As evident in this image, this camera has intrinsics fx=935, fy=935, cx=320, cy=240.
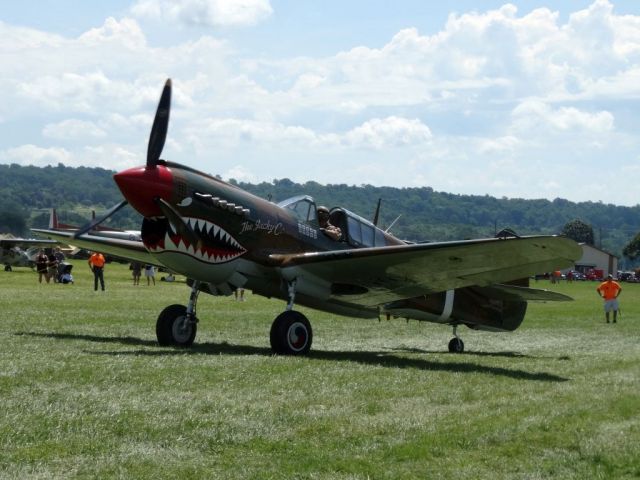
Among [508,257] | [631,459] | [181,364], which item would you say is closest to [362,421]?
[631,459]

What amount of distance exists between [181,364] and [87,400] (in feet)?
10.4

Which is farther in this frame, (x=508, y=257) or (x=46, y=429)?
(x=508, y=257)

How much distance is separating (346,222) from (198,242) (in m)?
3.27

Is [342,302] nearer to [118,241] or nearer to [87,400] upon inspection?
[118,241]

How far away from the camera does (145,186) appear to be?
500 inches

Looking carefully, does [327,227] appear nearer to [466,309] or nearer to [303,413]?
[466,309]

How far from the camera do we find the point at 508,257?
12.9 m

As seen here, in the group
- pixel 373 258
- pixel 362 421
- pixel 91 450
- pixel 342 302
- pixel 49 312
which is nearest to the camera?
pixel 91 450

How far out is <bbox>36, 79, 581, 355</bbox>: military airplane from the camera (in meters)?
12.8

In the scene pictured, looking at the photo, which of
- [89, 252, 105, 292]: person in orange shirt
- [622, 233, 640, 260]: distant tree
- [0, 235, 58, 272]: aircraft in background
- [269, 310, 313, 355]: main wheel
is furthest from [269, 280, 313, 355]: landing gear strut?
[622, 233, 640, 260]: distant tree

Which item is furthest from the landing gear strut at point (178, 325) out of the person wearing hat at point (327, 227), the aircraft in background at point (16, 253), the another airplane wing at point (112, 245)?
the aircraft in background at point (16, 253)

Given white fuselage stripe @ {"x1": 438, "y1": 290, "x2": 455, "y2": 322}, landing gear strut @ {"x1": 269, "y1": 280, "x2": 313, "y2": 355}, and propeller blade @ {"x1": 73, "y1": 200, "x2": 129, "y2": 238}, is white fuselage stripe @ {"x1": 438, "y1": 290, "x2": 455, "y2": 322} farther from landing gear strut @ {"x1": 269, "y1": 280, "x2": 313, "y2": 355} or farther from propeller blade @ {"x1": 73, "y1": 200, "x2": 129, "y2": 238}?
propeller blade @ {"x1": 73, "y1": 200, "x2": 129, "y2": 238}

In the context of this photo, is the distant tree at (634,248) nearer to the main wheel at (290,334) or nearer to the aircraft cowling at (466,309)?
the aircraft cowling at (466,309)

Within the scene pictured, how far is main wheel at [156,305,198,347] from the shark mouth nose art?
1394 mm
